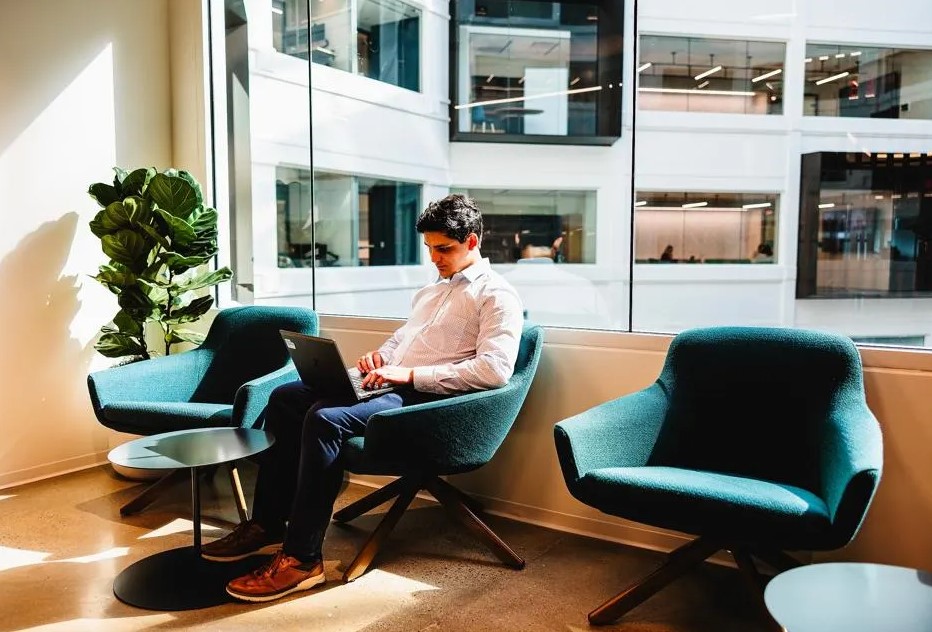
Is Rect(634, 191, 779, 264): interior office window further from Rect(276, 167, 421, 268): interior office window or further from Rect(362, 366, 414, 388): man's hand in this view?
Rect(362, 366, 414, 388): man's hand

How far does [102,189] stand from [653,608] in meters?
3.17

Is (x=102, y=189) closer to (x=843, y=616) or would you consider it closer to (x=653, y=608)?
(x=653, y=608)

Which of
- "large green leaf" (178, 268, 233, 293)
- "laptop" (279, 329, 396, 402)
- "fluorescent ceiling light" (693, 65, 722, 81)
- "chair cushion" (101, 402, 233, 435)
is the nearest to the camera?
"laptop" (279, 329, 396, 402)

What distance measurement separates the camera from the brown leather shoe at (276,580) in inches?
87.7

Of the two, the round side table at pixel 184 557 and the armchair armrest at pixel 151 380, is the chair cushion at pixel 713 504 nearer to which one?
the round side table at pixel 184 557

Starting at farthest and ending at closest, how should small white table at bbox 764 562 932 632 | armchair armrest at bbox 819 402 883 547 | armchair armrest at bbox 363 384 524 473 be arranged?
armchair armrest at bbox 363 384 524 473
armchair armrest at bbox 819 402 883 547
small white table at bbox 764 562 932 632

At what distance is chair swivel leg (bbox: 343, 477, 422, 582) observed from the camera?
243 centimetres

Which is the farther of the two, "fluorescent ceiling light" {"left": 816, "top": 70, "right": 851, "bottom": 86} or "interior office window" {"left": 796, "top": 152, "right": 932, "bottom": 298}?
"fluorescent ceiling light" {"left": 816, "top": 70, "right": 851, "bottom": 86}

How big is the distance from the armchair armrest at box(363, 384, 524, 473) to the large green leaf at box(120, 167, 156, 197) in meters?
2.10

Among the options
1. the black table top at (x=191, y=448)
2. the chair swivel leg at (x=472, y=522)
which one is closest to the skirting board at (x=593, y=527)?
the chair swivel leg at (x=472, y=522)

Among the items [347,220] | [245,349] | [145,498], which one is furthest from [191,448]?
[347,220]

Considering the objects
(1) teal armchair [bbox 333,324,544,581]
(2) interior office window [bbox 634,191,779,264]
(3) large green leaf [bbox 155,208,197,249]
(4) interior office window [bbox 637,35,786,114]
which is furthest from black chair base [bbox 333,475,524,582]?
(4) interior office window [bbox 637,35,786,114]

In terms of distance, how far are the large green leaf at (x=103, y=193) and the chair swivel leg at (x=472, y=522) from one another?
222 centimetres

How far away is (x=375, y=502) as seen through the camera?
287 cm
